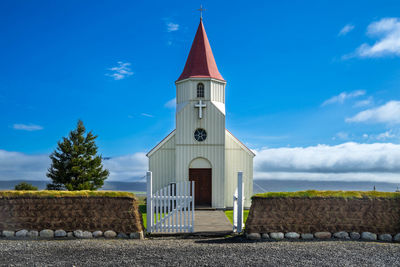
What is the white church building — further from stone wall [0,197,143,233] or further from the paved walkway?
stone wall [0,197,143,233]

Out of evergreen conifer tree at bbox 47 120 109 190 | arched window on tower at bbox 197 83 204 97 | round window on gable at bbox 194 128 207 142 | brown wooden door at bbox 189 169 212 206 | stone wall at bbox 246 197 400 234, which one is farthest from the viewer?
evergreen conifer tree at bbox 47 120 109 190

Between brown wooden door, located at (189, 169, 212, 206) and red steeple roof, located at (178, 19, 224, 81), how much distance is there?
247 inches

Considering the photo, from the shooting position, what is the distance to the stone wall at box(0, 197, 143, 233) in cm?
1232

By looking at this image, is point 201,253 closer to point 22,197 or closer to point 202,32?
point 22,197

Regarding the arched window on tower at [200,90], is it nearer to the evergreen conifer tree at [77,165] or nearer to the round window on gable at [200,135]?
the round window on gable at [200,135]

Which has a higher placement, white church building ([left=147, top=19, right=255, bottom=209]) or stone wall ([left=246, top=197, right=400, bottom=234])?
white church building ([left=147, top=19, right=255, bottom=209])

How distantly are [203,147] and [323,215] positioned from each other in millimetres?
11063

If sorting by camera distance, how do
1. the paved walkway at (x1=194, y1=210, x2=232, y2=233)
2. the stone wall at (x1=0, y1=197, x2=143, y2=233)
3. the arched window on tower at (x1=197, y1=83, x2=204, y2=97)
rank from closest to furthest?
1. the stone wall at (x1=0, y1=197, x2=143, y2=233)
2. the paved walkway at (x1=194, y1=210, x2=232, y2=233)
3. the arched window on tower at (x1=197, y1=83, x2=204, y2=97)

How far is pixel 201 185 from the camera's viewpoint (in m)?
22.2

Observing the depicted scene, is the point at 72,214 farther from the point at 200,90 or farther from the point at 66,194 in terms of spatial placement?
the point at 200,90

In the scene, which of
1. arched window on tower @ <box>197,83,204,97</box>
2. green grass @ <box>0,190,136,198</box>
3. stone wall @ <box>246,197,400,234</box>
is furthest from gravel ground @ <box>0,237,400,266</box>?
arched window on tower @ <box>197,83,204,97</box>

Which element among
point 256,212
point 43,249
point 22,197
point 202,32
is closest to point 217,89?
point 202,32

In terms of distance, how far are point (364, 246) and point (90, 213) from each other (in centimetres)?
924

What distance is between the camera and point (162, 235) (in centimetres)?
1302
